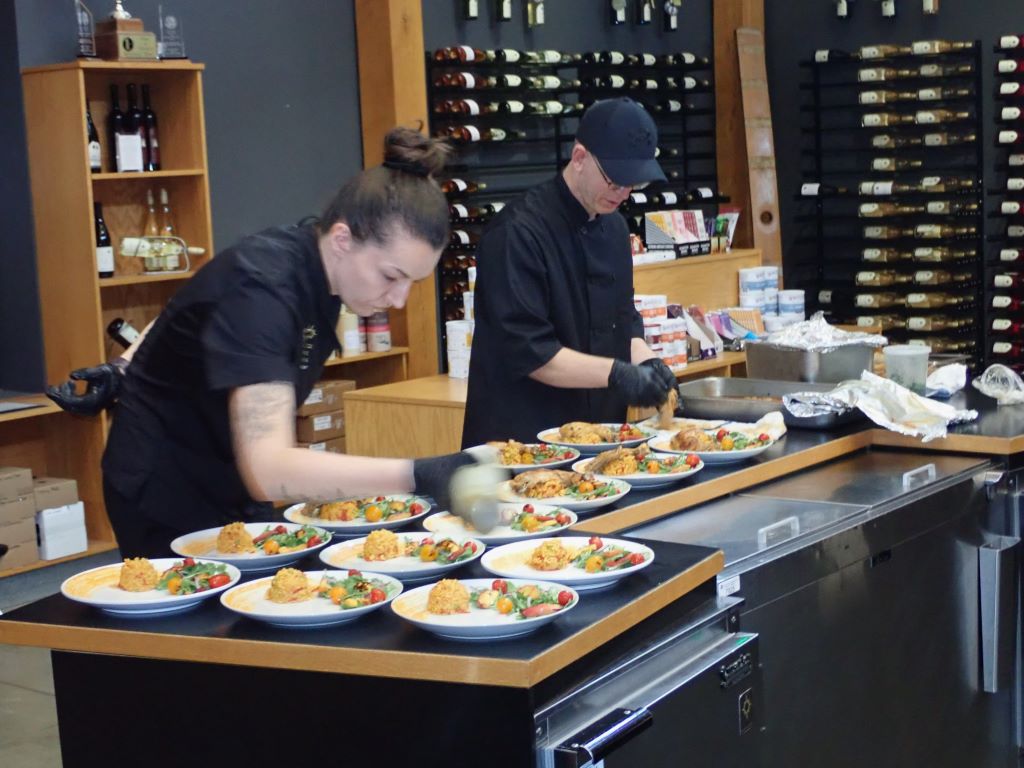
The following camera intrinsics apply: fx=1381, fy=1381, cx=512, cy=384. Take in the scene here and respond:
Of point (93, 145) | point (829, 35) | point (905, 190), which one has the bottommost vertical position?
point (905, 190)

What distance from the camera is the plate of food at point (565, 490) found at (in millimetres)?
2969

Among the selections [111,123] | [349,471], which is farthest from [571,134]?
[349,471]

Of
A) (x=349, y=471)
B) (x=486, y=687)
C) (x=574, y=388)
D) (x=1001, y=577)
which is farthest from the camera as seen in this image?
(x=574, y=388)

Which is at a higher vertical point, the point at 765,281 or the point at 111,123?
the point at 111,123

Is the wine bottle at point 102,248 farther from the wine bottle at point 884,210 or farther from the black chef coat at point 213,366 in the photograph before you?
the wine bottle at point 884,210

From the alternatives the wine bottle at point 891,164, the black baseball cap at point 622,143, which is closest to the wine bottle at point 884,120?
the wine bottle at point 891,164

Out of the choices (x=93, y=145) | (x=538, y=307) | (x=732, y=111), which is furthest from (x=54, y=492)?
(x=732, y=111)

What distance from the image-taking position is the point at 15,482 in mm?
5918

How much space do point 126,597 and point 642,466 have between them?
4.42 feet

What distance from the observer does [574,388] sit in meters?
4.05

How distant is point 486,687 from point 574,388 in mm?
2016

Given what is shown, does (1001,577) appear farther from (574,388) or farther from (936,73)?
(936,73)

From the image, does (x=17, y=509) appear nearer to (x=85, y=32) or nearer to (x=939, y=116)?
(x=85, y=32)

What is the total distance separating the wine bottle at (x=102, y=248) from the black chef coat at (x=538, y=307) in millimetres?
2830
